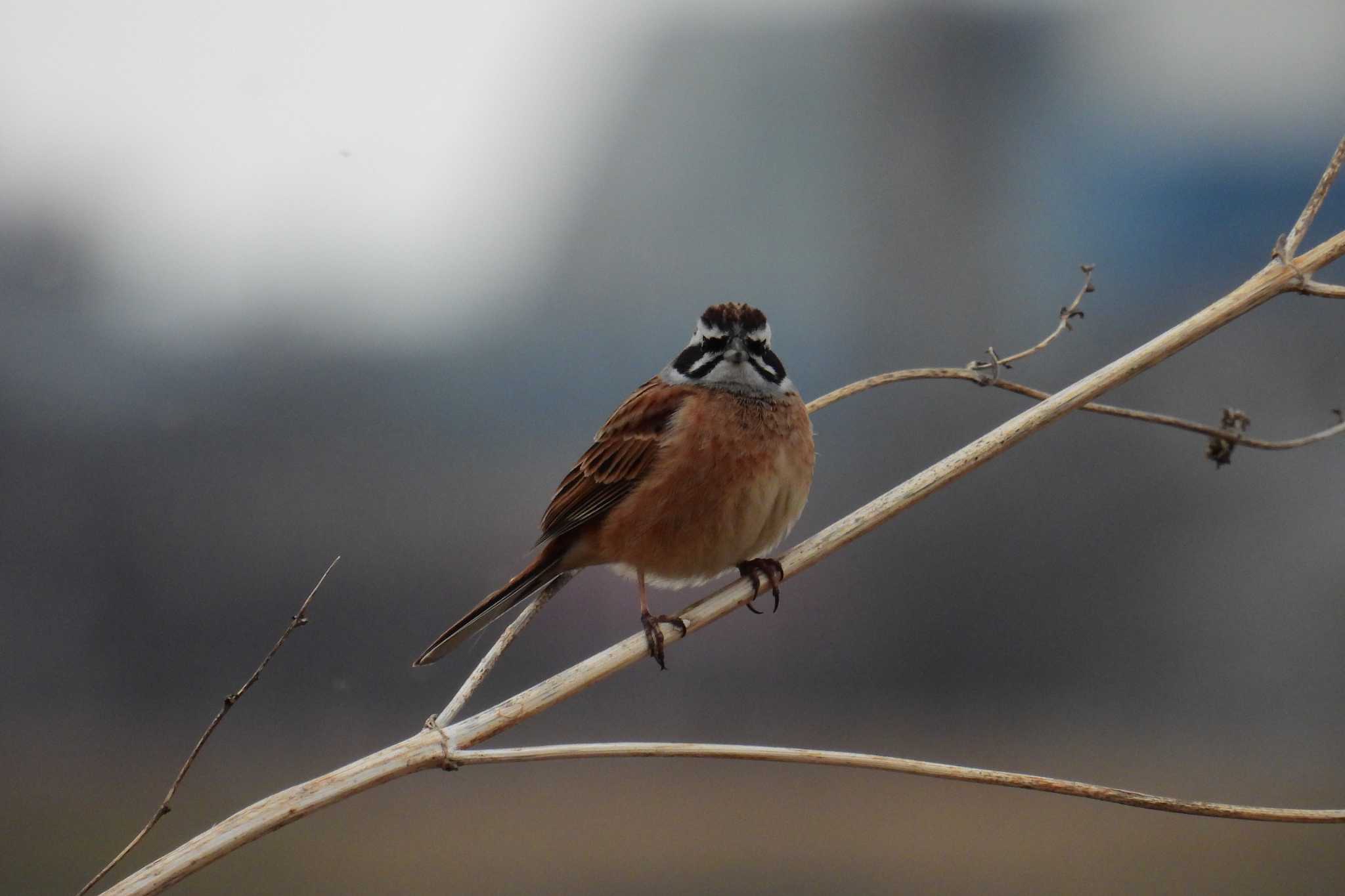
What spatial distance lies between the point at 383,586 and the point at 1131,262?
6496 mm

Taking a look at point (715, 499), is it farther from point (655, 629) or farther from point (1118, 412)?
point (1118, 412)

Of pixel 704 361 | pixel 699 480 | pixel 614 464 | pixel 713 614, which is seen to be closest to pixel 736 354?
pixel 704 361

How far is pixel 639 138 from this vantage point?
9.59 m

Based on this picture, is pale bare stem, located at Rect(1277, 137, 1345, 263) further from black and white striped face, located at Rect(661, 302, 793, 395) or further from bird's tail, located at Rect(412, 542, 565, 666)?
bird's tail, located at Rect(412, 542, 565, 666)

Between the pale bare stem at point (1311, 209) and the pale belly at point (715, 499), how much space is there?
1.43 m

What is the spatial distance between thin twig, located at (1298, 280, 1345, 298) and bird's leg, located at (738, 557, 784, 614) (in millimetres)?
1328

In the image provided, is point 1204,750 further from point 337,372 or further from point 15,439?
point 15,439

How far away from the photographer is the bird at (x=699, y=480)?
356cm

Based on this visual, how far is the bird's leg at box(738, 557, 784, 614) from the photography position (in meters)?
3.27

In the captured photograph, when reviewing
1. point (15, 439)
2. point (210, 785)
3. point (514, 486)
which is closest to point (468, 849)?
point (210, 785)

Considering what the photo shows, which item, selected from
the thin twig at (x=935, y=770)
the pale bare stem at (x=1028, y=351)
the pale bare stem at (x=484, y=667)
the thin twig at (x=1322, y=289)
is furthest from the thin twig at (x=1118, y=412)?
the pale bare stem at (x=484, y=667)

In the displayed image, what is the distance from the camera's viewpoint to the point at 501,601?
3.38m

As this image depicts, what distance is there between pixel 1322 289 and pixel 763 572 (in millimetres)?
1510

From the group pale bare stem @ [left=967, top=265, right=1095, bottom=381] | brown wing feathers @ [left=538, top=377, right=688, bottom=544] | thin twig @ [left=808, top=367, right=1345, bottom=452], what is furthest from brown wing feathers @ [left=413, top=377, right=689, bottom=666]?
pale bare stem @ [left=967, top=265, right=1095, bottom=381]
